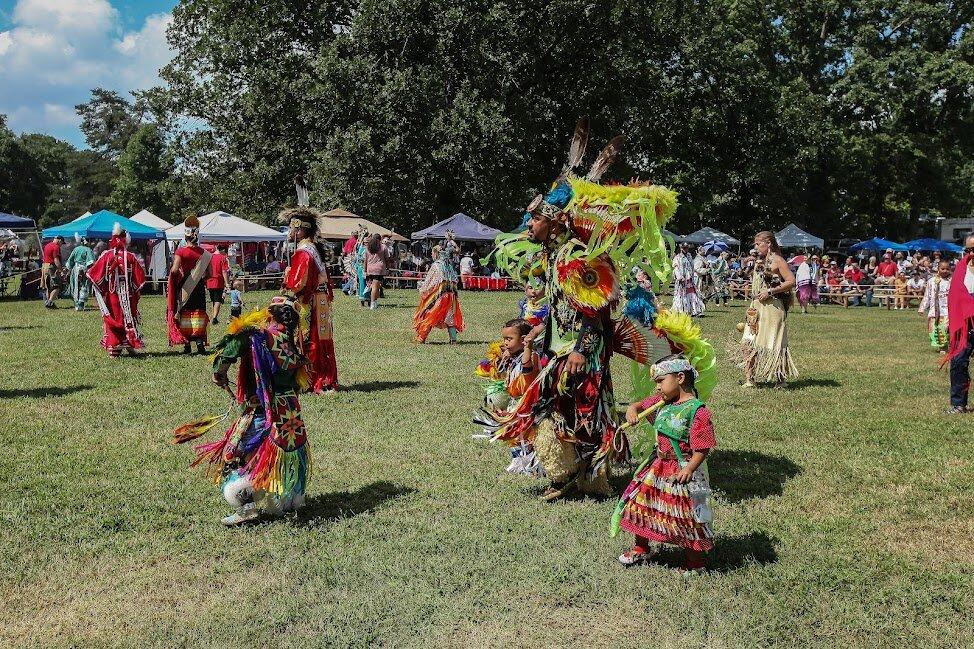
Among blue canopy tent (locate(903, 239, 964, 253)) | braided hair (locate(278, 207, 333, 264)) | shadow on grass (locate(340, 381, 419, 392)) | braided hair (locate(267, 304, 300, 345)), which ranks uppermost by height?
blue canopy tent (locate(903, 239, 964, 253))

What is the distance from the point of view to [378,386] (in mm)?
9914

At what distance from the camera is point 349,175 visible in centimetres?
2925

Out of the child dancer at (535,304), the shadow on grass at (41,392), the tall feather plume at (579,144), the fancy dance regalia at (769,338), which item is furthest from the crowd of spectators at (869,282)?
the tall feather plume at (579,144)

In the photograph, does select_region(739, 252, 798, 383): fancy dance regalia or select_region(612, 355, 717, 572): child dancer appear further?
select_region(739, 252, 798, 383): fancy dance regalia

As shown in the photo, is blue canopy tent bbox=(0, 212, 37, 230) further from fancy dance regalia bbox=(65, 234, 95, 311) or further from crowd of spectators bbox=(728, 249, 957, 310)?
crowd of spectators bbox=(728, 249, 957, 310)

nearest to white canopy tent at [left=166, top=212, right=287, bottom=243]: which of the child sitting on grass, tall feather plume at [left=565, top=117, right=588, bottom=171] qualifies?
the child sitting on grass

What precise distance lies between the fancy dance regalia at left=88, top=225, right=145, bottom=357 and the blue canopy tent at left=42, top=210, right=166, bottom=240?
12.7 m

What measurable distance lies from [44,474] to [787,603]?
520 centimetres

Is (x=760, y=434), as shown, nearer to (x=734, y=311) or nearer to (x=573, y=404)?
(x=573, y=404)

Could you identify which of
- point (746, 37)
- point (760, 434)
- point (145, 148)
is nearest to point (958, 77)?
point (746, 37)

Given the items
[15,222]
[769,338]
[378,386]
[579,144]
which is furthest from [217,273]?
[15,222]

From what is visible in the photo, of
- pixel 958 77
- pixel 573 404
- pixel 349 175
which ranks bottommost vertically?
pixel 573 404

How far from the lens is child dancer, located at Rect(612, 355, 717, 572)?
14.3 feet

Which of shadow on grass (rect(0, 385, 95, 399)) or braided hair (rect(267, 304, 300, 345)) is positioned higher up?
braided hair (rect(267, 304, 300, 345))
